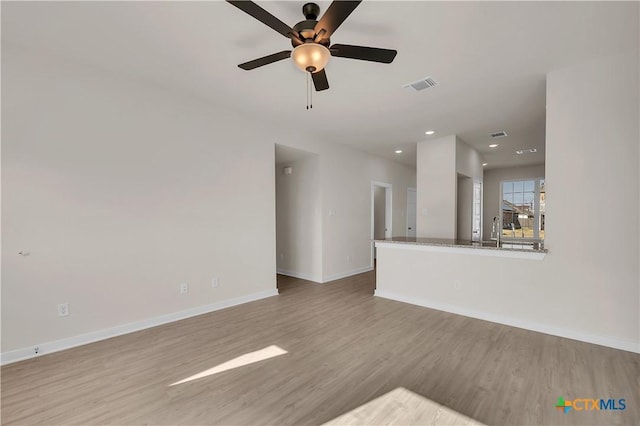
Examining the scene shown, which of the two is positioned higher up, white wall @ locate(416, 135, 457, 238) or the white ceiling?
the white ceiling

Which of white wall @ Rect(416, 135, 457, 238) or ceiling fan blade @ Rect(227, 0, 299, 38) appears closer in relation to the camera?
ceiling fan blade @ Rect(227, 0, 299, 38)

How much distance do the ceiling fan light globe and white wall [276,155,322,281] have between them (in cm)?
345

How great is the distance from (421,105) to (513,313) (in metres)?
2.89

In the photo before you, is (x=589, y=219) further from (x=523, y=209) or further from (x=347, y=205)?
(x=523, y=209)

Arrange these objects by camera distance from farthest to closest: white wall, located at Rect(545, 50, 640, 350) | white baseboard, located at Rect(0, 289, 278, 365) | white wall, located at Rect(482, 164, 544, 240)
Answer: white wall, located at Rect(482, 164, 544, 240) < white wall, located at Rect(545, 50, 640, 350) < white baseboard, located at Rect(0, 289, 278, 365)

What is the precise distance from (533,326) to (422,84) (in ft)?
10.1

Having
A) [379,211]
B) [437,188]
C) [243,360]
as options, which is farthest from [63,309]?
[379,211]

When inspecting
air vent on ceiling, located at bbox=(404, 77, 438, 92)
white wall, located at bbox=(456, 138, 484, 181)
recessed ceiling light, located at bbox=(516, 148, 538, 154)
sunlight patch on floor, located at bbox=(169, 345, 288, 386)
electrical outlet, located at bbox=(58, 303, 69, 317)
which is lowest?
sunlight patch on floor, located at bbox=(169, 345, 288, 386)

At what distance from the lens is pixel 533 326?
3.22 m

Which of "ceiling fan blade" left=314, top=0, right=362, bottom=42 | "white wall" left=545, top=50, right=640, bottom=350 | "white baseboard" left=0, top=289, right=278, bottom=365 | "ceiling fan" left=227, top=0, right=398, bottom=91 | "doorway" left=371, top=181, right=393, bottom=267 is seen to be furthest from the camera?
"doorway" left=371, top=181, right=393, bottom=267

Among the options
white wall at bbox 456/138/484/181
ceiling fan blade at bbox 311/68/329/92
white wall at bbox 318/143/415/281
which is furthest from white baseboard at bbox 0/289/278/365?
white wall at bbox 456/138/484/181

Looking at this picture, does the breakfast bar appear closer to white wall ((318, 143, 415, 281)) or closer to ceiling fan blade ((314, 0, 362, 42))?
white wall ((318, 143, 415, 281))

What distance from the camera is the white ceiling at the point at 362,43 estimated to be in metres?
2.11

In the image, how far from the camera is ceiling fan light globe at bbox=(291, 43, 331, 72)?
1.94 metres
